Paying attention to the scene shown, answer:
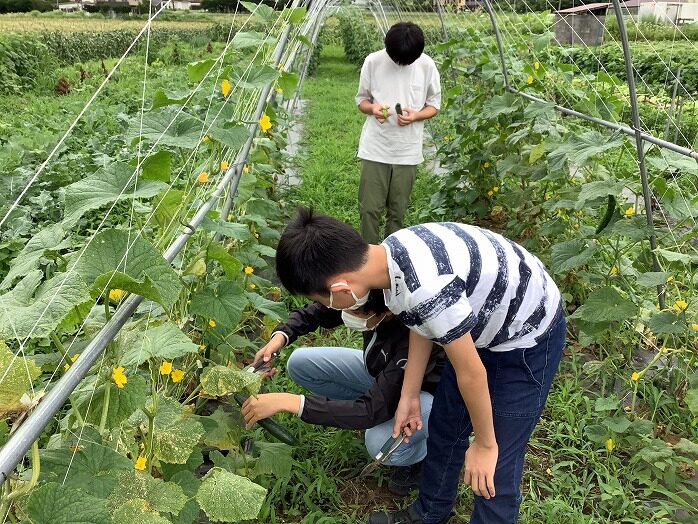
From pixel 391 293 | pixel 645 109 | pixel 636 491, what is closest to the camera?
pixel 391 293

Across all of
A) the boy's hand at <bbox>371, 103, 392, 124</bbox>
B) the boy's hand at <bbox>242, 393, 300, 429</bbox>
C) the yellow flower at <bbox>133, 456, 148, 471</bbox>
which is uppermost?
the boy's hand at <bbox>371, 103, 392, 124</bbox>

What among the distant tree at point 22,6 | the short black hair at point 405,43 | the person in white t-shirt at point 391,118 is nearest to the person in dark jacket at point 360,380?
the person in white t-shirt at point 391,118

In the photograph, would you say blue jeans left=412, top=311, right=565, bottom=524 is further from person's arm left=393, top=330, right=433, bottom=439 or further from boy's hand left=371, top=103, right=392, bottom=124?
boy's hand left=371, top=103, right=392, bottom=124

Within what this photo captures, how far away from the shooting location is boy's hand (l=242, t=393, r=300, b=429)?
1.60m

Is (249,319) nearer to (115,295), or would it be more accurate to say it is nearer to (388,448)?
(388,448)

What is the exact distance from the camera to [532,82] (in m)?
3.17

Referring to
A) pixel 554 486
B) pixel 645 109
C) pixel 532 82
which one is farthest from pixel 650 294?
pixel 645 109

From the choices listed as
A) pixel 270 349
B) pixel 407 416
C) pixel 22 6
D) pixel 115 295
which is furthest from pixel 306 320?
pixel 22 6

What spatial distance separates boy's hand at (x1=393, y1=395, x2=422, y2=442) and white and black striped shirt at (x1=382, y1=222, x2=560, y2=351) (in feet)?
0.86

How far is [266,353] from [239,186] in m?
0.70

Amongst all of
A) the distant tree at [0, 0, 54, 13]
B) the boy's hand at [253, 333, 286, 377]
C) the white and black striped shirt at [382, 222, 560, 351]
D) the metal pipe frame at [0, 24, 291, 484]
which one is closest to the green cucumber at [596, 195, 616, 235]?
the white and black striped shirt at [382, 222, 560, 351]

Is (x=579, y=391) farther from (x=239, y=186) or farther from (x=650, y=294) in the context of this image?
(x=239, y=186)

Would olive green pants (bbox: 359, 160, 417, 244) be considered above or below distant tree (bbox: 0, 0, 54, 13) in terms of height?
below

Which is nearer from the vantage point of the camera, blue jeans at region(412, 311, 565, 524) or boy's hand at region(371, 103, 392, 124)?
blue jeans at region(412, 311, 565, 524)
